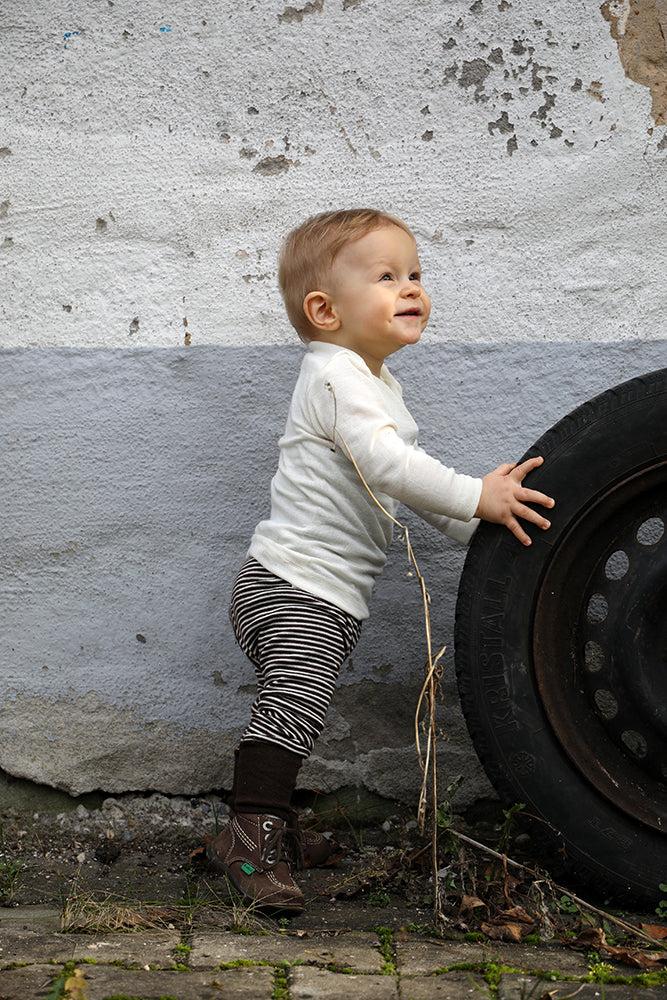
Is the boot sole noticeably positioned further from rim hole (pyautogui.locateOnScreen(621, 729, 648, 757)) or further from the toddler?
rim hole (pyautogui.locateOnScreen(621, 729, 648, 757))

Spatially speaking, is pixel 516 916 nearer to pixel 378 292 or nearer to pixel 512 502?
pixel 512 502

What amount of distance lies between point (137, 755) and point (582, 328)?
1.63 metres

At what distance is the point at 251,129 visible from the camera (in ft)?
7.64

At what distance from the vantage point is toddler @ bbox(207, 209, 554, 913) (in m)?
1.86

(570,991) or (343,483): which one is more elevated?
(343,483)

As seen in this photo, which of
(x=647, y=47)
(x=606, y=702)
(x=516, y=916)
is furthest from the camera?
(x=647, y=47)

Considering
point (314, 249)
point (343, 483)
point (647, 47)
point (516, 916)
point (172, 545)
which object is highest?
point (647, 47)

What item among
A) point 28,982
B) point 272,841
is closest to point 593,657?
point 272,841

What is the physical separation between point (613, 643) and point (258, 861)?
0.89 metres

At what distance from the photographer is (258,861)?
184 centimetres

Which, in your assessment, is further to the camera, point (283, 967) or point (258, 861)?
Answer: point (258, 861)

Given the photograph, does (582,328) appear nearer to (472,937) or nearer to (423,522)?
(423,522)

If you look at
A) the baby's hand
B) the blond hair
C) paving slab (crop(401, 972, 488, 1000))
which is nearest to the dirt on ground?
paving slab (crop(401, 972, 488, 1000))

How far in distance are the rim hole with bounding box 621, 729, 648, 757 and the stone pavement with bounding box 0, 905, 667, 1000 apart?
0.45 metres
